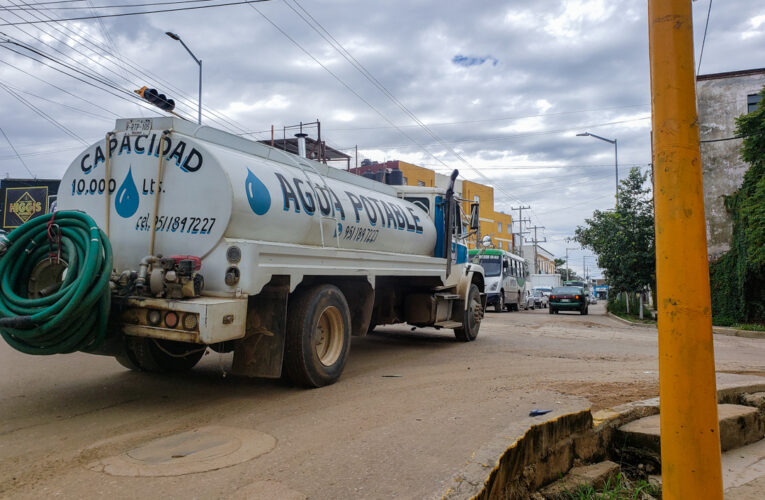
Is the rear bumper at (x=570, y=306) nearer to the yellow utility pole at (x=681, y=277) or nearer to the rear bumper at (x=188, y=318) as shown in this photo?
the rear bumper at (x=188, y=318)

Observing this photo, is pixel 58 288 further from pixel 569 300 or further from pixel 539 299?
pixel 539 299

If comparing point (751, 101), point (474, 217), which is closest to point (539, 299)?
point (751, 101)

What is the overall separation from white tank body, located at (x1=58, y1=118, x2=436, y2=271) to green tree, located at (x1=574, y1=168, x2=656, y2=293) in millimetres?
20322

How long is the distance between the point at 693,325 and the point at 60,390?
5.94 meters

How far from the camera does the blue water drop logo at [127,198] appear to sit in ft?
18.2

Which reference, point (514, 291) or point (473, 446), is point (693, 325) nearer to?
point (473, 446)

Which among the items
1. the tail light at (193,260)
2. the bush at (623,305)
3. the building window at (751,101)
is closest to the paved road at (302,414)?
the tail light at (193,260)

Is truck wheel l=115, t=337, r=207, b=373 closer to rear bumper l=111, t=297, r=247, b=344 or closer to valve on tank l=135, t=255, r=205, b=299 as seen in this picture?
rear bumper l=111, t=297, r=247, b=344

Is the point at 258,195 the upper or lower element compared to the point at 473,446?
upper

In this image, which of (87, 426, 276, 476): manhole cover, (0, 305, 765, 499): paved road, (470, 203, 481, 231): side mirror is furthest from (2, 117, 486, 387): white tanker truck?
(470, 203, 481, 231): side mirror

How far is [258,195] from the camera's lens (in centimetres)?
559

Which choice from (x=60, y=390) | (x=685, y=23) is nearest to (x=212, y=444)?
(x=60, y=390)

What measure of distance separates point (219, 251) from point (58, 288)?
4.62 ft

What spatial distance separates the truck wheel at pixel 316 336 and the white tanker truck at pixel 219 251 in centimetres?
1
